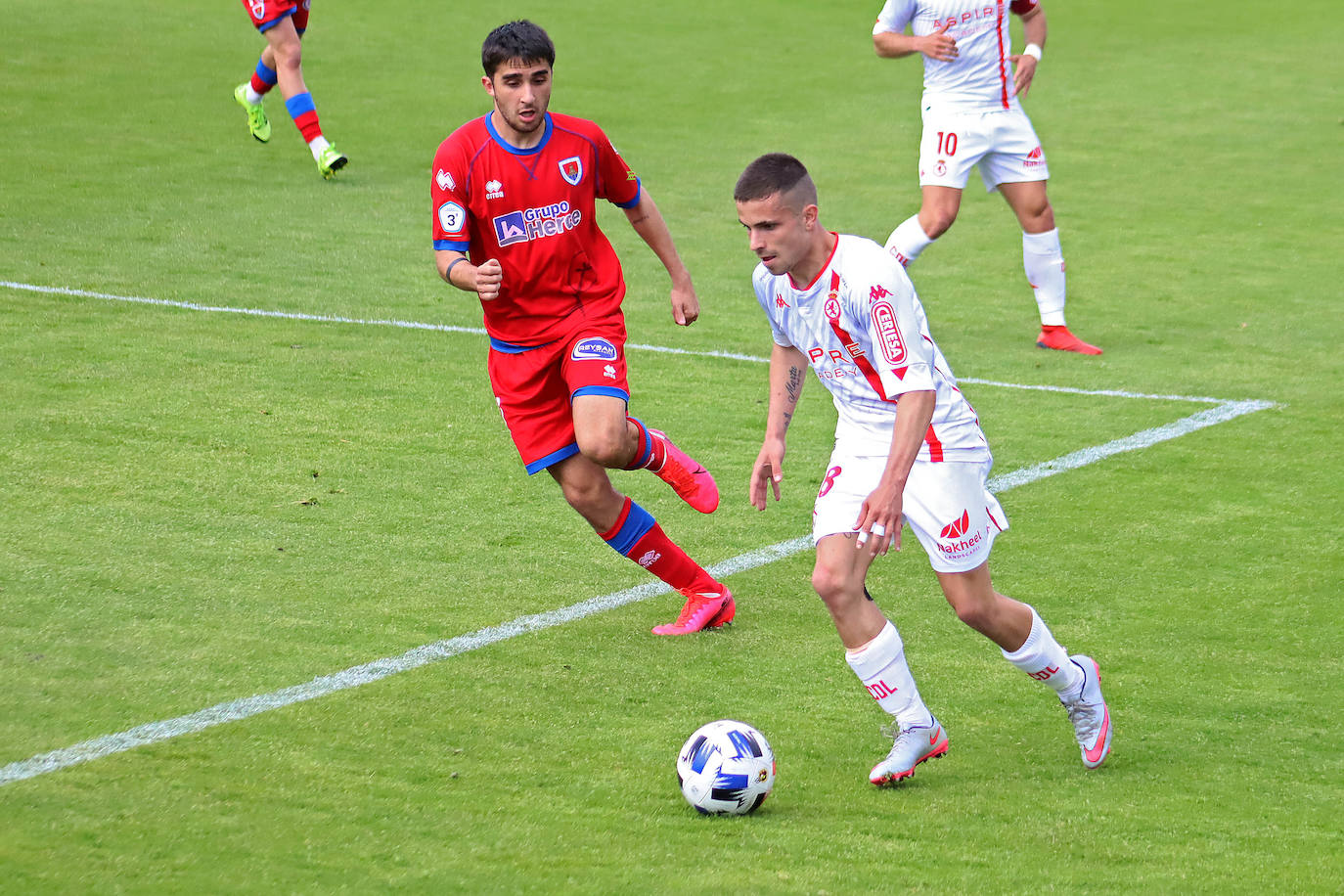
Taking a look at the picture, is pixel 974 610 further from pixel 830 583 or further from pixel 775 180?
pixel 775 180

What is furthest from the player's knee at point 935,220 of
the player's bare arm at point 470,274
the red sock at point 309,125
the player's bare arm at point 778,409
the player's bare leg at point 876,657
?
the red sock at point 309,125

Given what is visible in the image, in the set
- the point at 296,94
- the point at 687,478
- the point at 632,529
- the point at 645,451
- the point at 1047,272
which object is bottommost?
the point at 632,529

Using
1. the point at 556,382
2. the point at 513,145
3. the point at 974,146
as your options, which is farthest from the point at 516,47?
the point at 974,146

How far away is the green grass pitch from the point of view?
167 inches

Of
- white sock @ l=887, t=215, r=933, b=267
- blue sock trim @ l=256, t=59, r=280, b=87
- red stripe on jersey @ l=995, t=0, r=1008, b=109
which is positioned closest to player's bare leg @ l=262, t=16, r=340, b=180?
blue sock trim @ l=256, t=59, r=280, b=87

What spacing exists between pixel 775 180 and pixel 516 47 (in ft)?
4.89

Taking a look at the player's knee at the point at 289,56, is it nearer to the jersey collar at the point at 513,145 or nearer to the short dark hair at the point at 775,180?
the jersey collar at the point at 513,145

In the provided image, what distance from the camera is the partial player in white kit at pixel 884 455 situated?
4527 millimetres

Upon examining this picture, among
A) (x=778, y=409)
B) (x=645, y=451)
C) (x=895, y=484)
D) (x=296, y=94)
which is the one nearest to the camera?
(x=895, y=484)

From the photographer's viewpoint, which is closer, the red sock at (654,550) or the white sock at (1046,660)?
the white sock at (1046,660)

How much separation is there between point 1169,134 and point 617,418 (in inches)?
514

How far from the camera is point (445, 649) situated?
5.61 meters

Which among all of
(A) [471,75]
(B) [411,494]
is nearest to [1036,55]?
(B) [411,494]

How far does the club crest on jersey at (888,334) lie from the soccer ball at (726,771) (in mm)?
1068
